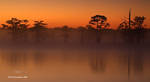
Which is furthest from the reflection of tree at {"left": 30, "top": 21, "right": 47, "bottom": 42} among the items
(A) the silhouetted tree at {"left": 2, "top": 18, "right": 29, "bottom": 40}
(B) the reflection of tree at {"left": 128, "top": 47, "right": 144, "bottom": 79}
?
(B) the reflection of tree at {"left": 128, "top": 47, "right": 144, "bottom": 79}

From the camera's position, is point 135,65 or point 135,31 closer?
point 135,65

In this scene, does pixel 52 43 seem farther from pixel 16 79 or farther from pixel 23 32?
pixel 16 79

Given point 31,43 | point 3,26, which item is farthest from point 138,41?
point 3,26

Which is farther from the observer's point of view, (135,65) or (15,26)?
(15,26)

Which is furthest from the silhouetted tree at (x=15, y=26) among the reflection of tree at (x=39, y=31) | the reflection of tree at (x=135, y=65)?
the reflection of tree at (x=135, y=65)

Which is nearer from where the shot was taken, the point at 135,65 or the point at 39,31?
the point at 135,65

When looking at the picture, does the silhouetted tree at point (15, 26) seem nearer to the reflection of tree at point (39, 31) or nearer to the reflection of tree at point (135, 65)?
the reflection of tree at point (39, 31)

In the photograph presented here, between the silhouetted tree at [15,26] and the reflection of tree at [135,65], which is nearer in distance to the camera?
the reflection of tree at [135,65]

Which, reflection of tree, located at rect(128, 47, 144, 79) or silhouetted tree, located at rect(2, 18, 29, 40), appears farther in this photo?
silhouetted tree, located at rect(2, 18, 29, 40)

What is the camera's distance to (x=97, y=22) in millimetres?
26594

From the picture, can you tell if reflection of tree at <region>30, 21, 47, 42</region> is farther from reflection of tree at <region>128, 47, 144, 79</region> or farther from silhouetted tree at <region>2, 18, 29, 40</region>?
reflection of tree at <region>128, 47, 144, 79</region>

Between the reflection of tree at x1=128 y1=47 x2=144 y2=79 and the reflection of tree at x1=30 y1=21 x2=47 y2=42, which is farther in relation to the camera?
the reflection of tree at x1=30 y1=21 x2=47 y2=42

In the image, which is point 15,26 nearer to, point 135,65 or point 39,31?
point 39,31

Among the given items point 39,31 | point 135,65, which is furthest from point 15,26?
point 135,65
